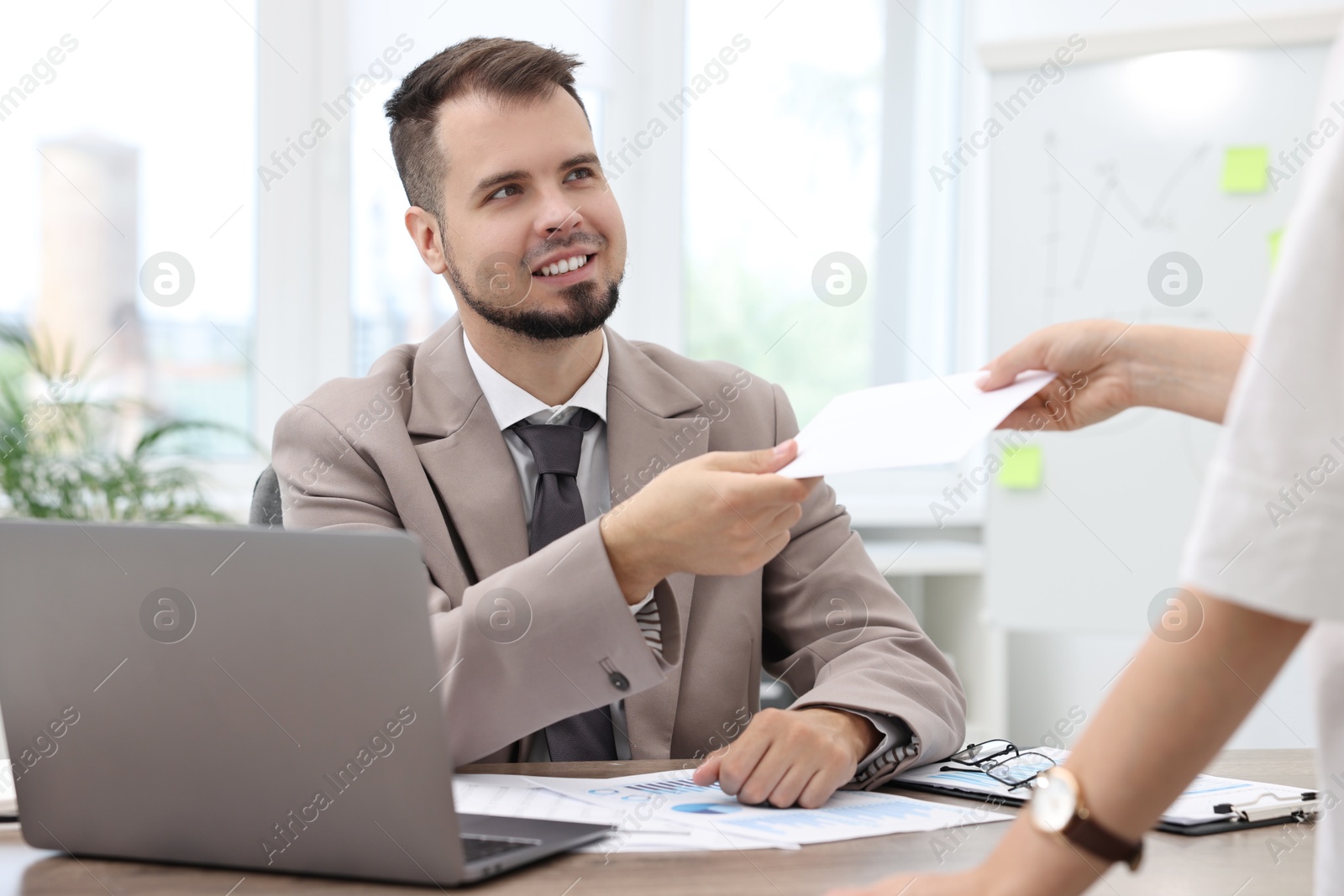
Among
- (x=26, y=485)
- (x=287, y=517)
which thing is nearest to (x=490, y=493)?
(x=287, y=517)

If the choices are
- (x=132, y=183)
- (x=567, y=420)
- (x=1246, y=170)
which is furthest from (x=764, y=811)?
(x=132, y=183)

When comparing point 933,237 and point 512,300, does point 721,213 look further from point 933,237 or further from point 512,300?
point 512,300

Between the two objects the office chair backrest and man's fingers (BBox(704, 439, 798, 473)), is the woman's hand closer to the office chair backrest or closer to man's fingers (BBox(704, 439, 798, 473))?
man's fingers (BBox(704, 439, 798, 473))

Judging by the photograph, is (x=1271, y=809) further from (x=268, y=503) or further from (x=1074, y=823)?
(x=268, y=503)

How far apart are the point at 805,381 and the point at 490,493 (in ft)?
7.42

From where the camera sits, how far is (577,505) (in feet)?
4.83

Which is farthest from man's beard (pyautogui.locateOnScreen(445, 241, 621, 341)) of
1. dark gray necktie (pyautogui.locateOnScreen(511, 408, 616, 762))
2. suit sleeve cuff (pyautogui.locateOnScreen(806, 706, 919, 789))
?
suit sleeve cuff (pyautogui.locateOnScreen(806, 706, 919, 789))

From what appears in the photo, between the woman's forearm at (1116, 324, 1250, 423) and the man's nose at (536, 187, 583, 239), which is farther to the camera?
the man's nose at (536, 187, 583, 239)

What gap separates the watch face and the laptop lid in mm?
362

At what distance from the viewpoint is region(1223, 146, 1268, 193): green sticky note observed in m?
2.66

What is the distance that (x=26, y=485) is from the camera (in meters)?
2.68

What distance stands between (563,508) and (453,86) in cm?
68

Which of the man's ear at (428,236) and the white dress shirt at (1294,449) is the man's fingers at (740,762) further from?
the man's ear at (428,236)

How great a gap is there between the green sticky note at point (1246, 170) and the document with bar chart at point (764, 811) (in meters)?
2.14
